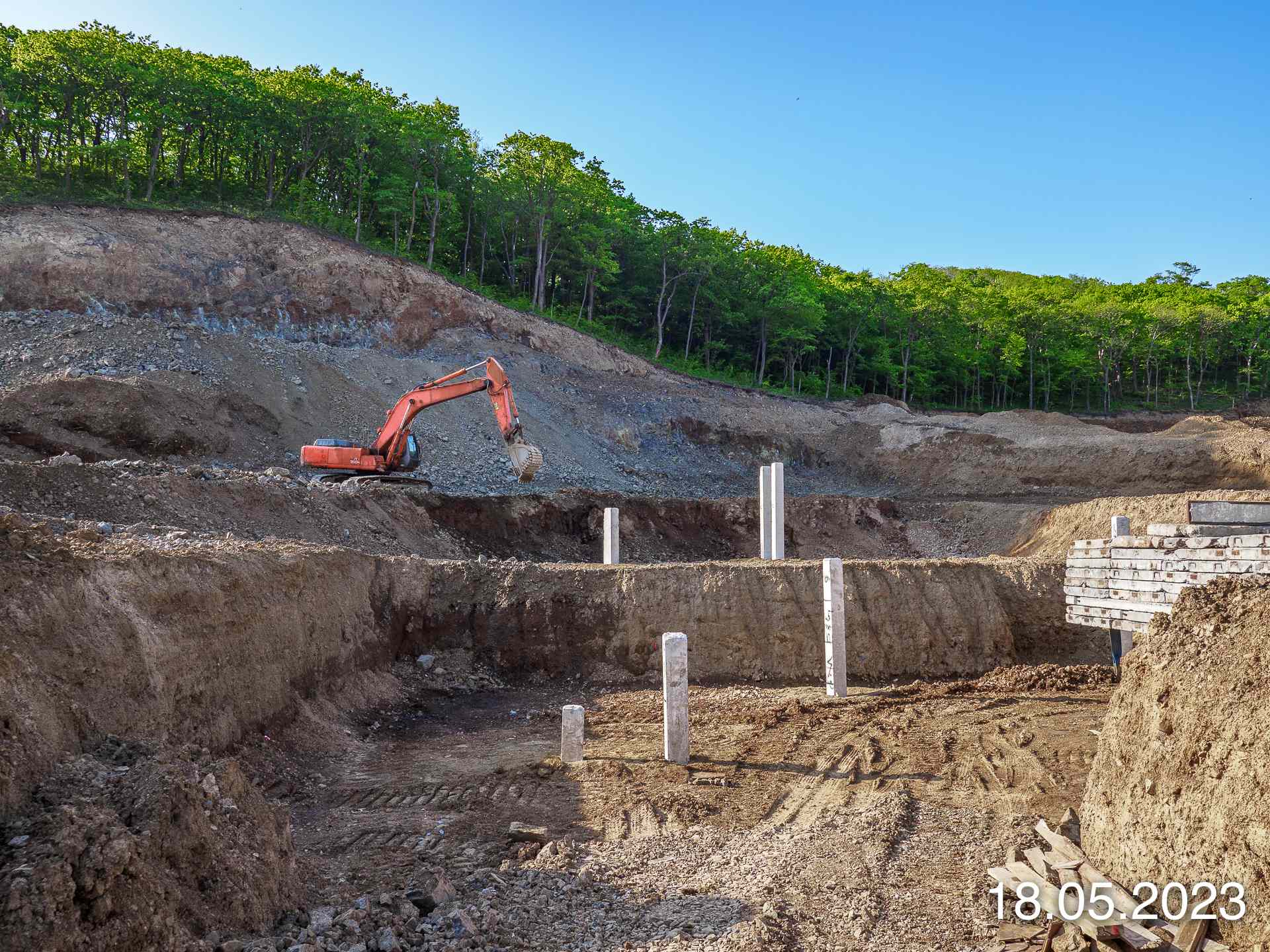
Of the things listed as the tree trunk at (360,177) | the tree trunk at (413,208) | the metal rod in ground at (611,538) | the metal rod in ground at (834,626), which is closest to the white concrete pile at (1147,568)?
the metal rod in ground at (834,626)

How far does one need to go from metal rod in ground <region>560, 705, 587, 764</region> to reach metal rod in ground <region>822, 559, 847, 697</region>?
A: 3.51 m

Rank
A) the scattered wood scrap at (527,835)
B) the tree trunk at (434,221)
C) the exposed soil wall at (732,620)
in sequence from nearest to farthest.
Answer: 1. the scattered wood scrap at (527,835)
2. the exposed soil wall at (732,620)
3. the tree trunk at (434,221)

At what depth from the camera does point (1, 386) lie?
66.8 feet

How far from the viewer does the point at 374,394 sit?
27.2 m

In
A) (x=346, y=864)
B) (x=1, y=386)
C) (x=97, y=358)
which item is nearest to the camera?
(x=346, y=864)

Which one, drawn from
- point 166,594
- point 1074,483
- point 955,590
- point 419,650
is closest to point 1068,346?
point 1074,483

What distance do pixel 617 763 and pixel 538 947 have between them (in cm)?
379

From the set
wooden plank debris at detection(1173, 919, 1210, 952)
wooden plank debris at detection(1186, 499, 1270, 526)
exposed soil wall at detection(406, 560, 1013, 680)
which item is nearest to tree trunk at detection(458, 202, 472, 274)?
exposed soil wall at detection(406, 560, 1013, 680)

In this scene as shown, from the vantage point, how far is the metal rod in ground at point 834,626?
10.2 m

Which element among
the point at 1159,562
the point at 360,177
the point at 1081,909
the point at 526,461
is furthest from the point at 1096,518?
the point at 360,177

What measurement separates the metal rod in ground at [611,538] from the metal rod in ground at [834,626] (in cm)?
652

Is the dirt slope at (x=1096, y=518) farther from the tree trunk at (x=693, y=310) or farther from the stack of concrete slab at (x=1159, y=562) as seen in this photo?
the tree trunk at (x=693, y=310)

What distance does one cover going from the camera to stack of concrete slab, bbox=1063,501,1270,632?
7.55 meters

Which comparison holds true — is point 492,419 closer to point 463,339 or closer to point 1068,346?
point 463,339
